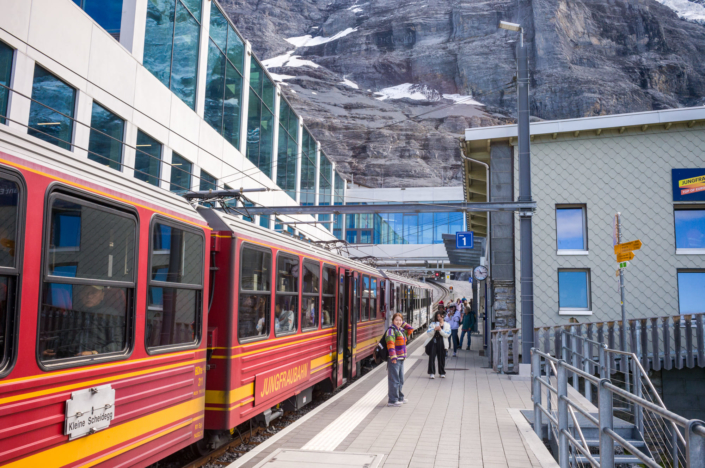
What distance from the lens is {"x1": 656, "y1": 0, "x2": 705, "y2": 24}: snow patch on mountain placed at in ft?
518

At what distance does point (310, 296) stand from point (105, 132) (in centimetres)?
787

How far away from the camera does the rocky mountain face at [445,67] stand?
112 metres

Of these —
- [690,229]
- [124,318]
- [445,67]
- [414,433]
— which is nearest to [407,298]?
[690,229]

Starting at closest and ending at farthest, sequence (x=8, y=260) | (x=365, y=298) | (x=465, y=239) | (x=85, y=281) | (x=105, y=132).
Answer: (x=8, y=260) < (x=85, y=281) < (x=105, y=132) < (x=365, y=298) < (x=465, y=239)

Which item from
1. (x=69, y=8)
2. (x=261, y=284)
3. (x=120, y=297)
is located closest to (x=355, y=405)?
(x=261, y=284)

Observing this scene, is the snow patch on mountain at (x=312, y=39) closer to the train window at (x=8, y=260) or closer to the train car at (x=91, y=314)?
the train car at (x=91, y=314)

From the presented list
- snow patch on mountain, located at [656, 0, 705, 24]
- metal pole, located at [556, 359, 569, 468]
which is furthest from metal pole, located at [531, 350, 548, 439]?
snow patch on mountain, located at [656, 0, 705, 24]

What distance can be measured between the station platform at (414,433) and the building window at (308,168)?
76.9ft

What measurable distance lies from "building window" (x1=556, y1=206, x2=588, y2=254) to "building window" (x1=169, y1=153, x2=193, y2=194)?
11.2m

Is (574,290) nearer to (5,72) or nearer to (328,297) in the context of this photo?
(328,297)

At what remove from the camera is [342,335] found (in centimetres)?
1198

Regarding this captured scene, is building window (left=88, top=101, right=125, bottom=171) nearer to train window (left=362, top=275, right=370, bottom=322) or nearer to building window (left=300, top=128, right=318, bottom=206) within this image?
train window (left=362, top=275, right=370, bottom=322)

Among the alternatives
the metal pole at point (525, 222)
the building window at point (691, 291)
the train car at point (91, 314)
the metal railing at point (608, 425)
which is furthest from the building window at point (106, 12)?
the building window at point (691, 291)

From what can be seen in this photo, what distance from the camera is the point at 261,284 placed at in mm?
7227
